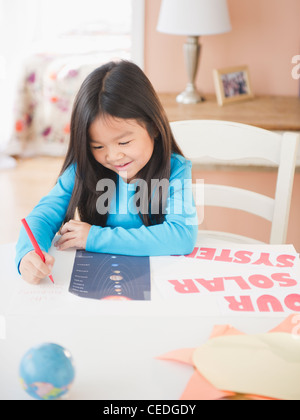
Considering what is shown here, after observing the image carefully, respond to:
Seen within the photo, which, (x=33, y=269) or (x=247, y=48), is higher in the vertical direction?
(x=247, y=48)

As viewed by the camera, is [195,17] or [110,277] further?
[195,17]

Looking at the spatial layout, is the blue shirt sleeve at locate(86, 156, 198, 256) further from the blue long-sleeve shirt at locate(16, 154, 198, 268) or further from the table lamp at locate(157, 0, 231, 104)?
the table lamp at locate(157, 0, 231, 104)

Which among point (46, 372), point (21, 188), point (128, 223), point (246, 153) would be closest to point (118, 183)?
point (128, 223)

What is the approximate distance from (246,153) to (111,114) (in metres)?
0.45

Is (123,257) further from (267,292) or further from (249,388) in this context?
(249,388)

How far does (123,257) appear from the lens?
103 centimetres

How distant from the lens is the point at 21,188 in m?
3.36

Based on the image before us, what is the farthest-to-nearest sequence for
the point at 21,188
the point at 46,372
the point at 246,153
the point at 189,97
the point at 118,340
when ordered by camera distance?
the point at 21,188 < the point at 189,97 < the point at 246,153 < the point at 118,340 < the point at 46,372

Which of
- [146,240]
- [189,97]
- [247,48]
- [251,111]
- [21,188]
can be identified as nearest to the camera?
[146,240]

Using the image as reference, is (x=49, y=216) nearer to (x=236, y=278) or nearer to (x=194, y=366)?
(x=236, y=278)

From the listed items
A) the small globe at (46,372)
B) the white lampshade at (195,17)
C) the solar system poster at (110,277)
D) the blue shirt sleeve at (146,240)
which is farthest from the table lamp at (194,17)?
the small globe at (46,372)

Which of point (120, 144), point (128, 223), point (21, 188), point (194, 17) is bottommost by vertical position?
point (21, 188)

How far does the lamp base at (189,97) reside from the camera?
7.16ft
